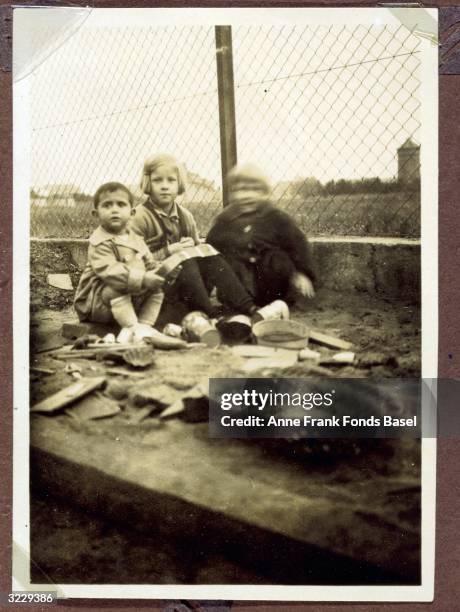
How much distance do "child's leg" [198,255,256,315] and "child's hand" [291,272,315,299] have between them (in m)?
0.08

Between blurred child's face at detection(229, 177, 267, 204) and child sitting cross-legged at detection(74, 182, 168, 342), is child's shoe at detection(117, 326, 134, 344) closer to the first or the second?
child sitting cross-legged at detection(74, 182, 168, 342)

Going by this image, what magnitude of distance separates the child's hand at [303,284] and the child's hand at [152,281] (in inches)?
8.7

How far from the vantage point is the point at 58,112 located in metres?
1.24

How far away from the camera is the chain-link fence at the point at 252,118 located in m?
1.22

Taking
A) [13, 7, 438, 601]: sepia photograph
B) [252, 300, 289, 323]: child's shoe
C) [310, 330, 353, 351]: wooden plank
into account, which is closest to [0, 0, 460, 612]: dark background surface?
[13, 7, 438, 601]: sepia photograph

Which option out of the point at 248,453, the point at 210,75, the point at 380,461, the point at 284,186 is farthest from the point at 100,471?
the point at 210,75

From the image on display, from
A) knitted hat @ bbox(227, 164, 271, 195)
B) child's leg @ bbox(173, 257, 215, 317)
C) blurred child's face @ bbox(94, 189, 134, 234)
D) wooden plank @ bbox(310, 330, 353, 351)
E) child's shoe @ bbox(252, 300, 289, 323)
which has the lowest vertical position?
wooden plank @ bbox(310, 330, 353, 351)

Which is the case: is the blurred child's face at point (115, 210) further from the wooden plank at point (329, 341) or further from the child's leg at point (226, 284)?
the wooden plank at point (329, 341)

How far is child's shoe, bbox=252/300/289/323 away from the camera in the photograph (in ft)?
4.02

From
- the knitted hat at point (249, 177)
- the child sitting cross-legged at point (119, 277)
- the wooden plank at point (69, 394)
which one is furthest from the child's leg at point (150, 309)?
the knitted hat at point (249, 177)

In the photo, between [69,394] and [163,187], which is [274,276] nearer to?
[163,187]

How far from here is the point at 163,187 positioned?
1232mm

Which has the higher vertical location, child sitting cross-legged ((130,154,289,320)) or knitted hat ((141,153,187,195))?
knitted hat ((141,153,187,195))

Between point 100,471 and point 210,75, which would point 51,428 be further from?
point 210,75
